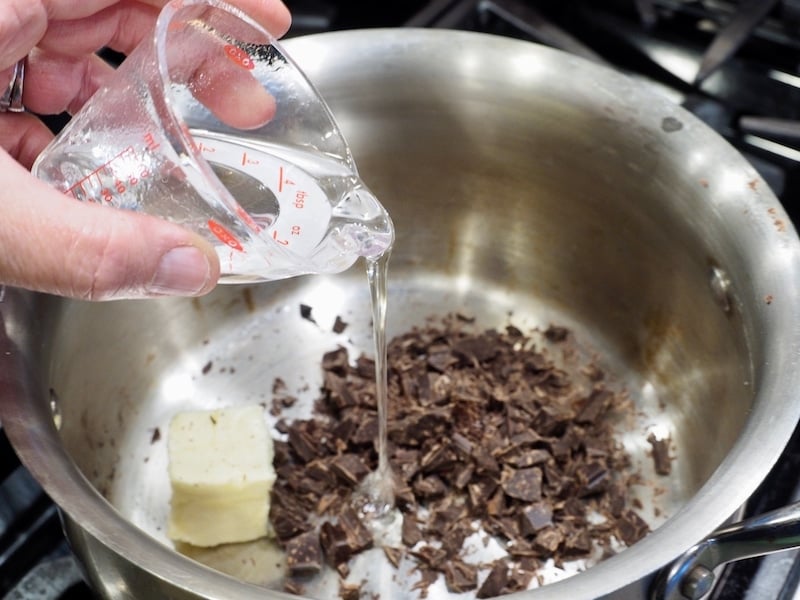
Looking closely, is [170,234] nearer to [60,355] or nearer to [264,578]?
[60,355]

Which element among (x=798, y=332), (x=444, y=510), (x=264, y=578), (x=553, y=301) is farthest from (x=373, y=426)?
(x=798, y=332)

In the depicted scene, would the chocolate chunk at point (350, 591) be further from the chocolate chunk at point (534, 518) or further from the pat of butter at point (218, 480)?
the chocolate chunk at point (534, 518)

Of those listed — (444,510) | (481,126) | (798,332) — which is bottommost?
(444,510)

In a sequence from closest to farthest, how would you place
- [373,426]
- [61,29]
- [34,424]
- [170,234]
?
[170,234], [34,424], [61,29], [373,426]

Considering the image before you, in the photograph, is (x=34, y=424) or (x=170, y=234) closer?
(x=170, y=234)

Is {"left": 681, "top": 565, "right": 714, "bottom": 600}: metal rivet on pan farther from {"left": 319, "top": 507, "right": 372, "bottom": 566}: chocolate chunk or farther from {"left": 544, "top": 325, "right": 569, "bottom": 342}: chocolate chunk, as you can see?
{"left": 544, "top": 325, "right": 569, "bottom": 342}: chocolate chunk

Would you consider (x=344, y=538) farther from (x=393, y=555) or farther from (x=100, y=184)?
(x=100, y=184)

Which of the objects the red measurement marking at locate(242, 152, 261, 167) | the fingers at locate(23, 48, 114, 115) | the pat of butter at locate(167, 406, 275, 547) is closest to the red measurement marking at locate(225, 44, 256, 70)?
the red measurement marking at locate(242, 152, 261, 167)
